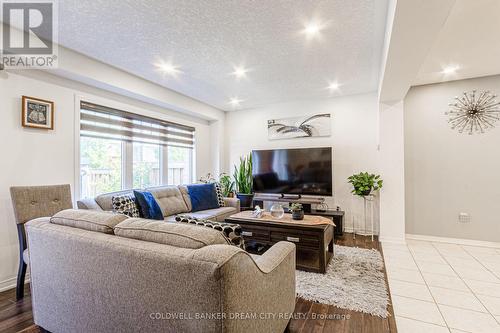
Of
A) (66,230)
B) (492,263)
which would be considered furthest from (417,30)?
(492,263)

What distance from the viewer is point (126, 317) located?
1.26 metres

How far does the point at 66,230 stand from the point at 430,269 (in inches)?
142

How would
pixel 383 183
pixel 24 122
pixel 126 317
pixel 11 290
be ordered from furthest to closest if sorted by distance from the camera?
pixel 383 183
pixel 24 122
pixel 11 290
pixel 126 317

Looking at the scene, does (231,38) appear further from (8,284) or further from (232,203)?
(8,284)

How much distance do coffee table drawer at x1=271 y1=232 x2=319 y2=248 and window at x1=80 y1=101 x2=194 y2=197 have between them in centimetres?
250

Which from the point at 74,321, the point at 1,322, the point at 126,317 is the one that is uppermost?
the point at 126,317

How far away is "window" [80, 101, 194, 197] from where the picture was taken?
332 cm

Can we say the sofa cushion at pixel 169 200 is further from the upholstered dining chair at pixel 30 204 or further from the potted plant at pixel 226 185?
the potted plant at pixel 226 185

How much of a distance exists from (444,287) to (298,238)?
1.48 metres

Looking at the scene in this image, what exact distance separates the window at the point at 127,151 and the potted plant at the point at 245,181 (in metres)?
1.13

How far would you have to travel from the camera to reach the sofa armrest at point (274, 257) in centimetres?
136

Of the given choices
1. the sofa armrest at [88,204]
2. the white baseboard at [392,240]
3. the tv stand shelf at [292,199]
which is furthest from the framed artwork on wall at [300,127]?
the sofa armrest at [88,204]

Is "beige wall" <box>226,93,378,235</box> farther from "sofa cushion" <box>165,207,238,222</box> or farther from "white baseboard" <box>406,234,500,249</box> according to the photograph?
"sofa cushion" <box>165,207,238,222</box>

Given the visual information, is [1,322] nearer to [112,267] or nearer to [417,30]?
[112,267]
